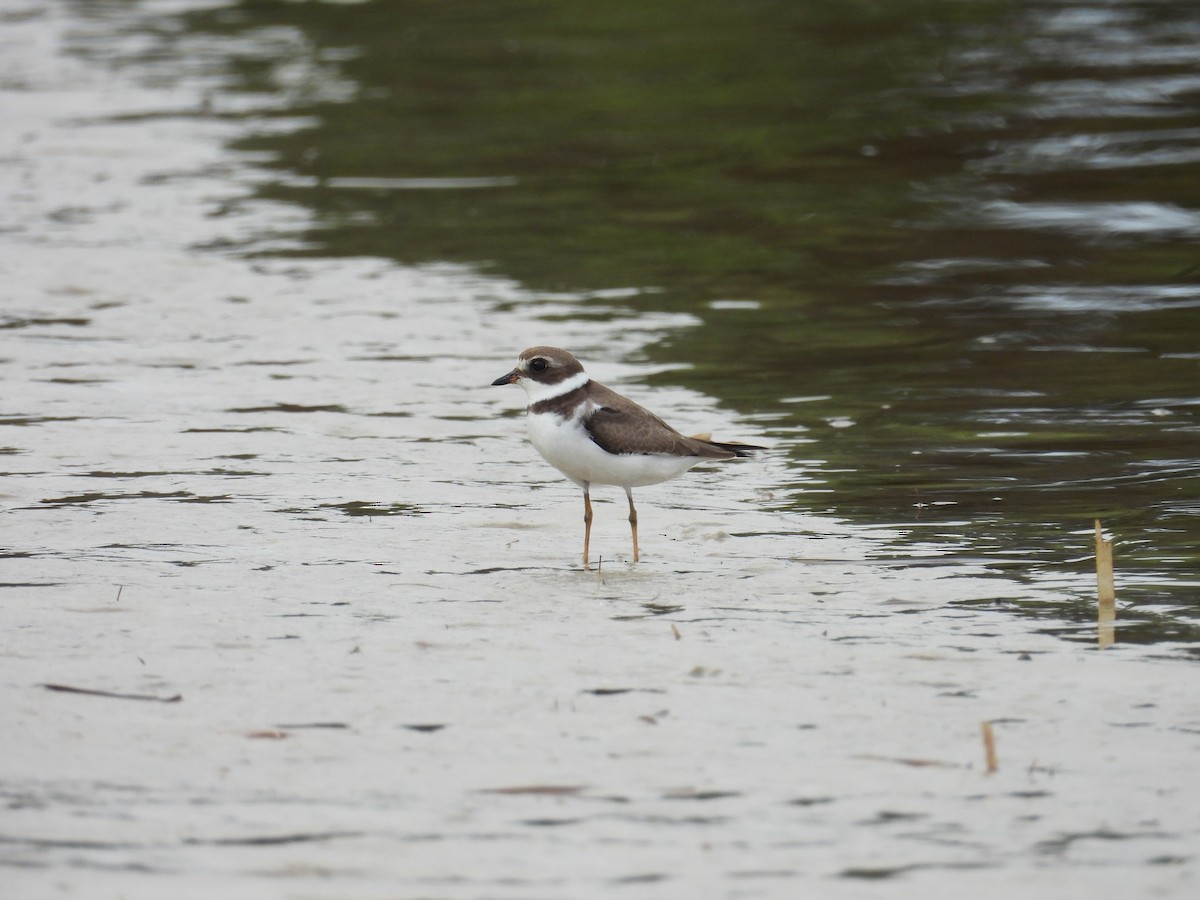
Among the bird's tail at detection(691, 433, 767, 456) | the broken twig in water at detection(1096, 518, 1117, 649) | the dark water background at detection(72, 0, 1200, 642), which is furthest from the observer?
the dark water background at detection(72, 0, 1200, 642)

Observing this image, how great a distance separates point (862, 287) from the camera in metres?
13.1

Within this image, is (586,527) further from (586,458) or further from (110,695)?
(110,695)

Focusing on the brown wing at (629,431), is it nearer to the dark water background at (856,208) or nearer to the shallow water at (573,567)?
the shallow water at (573,567)

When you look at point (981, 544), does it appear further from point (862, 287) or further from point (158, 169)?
point (158, 169)

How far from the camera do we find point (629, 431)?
25.2 feet

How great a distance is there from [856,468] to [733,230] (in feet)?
20.0

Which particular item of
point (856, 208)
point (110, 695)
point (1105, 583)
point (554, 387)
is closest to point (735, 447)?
point (554, 387)

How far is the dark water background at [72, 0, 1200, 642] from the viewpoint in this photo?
9.17 metres

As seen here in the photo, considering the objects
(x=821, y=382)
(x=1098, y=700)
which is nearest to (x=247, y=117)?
(x=821, y=382)

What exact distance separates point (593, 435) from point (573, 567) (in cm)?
59

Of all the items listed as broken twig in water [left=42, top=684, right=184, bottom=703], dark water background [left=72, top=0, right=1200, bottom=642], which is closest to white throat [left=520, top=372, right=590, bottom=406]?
dark water background [left=72, top=0, right=1200, bottom=642]

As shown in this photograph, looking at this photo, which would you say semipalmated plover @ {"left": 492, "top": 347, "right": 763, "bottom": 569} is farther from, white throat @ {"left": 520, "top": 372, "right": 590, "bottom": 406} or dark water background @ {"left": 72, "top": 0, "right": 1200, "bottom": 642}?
dark water background @ {"left": 72, "top": 0, "right": 1200, "bottom": 642}

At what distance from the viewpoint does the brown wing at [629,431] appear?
7.66 m

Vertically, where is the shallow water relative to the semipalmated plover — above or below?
below
